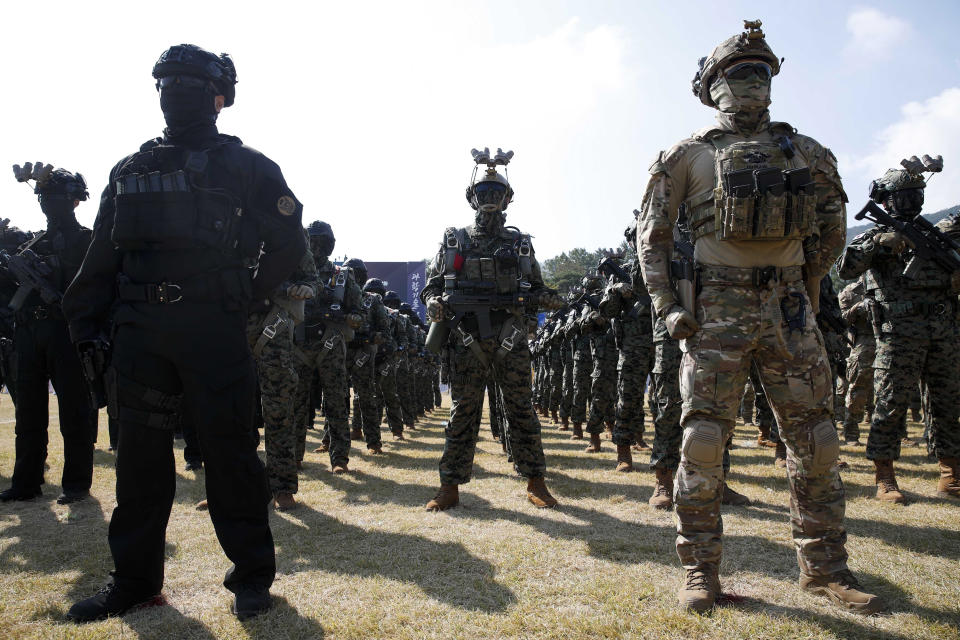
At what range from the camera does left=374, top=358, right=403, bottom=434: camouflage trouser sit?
11.4 m

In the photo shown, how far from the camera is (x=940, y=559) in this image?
3.63 m

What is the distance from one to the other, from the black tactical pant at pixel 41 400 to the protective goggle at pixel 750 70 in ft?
20.0

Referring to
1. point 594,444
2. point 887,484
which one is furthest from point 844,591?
point 594,444

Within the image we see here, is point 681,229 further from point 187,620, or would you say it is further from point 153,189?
point 187,620

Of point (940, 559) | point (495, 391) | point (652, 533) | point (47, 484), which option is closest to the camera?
point (940, 559)

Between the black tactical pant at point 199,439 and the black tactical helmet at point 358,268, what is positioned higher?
the black tactical helmet at point 358,268

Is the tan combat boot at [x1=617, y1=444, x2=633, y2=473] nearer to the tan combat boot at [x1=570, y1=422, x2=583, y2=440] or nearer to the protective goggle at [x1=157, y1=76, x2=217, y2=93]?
the tan combat boot at [x1=570, y1=422, x2=583, y2=440]

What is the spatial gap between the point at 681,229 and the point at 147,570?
4.60 meters

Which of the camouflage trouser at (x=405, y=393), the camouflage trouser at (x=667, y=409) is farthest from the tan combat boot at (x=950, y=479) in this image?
the camouflage trouser at (x=405, y=393)

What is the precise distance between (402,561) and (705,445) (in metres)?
2.08

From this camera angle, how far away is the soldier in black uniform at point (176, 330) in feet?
9.55

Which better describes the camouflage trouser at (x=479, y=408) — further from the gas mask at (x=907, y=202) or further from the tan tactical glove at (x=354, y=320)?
the gas mask at (x=907, y=202)

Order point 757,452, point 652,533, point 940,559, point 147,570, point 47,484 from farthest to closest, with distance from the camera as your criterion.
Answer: point 757,452, point 47,484, point 652,533, point 940,559, point 147,570

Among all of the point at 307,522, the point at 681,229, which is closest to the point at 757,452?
the point at 681,229
